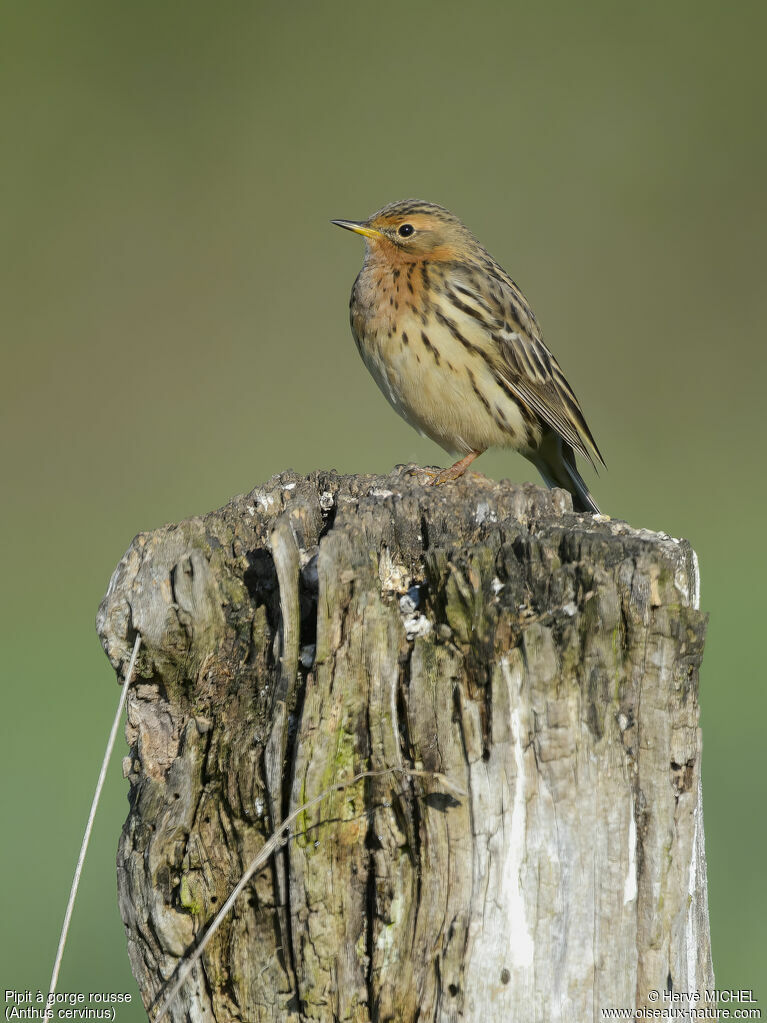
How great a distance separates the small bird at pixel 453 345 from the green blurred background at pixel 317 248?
2921 millimetres

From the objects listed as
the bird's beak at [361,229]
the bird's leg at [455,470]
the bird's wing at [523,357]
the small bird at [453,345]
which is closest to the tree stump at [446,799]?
the bird's leg at [455,470]

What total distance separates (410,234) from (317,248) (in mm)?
9903

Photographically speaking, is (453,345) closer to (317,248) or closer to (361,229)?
(361,229)

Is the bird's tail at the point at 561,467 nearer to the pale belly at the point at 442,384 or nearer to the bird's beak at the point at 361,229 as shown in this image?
the pale belly at the point at 442,384

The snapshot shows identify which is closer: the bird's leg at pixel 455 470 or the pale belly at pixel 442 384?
the bird's leg at pixel 455 470

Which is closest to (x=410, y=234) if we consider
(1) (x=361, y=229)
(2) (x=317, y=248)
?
(1) (x=361, y=229)

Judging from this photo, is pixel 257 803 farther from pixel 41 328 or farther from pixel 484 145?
pixel 484 145

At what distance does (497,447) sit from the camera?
22.5ft

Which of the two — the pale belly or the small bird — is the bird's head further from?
the pale belly

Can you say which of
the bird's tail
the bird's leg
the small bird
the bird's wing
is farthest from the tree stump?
the bird's tail

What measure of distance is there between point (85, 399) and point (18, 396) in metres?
0.83

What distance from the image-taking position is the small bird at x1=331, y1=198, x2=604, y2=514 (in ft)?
21.2

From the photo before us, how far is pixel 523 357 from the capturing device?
6684 millimetres

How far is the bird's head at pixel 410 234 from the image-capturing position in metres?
6.84
